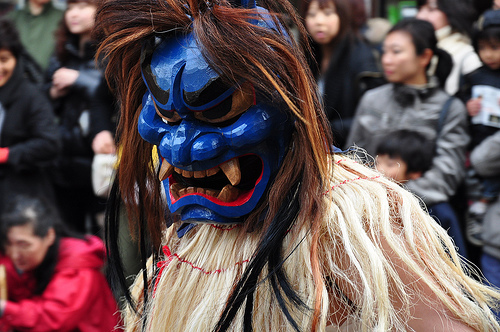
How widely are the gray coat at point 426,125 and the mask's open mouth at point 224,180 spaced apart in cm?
128

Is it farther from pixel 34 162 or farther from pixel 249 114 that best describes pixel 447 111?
pixel 34 162

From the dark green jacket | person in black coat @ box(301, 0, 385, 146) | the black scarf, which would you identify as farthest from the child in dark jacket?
the dark green jacket

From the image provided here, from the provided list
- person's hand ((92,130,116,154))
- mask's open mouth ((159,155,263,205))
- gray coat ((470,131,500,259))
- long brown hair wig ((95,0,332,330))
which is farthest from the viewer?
person's hand ((92,130,116,154))

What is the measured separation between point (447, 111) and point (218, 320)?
1.56 meters

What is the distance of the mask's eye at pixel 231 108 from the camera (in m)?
1.23

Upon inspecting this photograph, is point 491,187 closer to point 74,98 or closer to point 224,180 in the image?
point 224,180

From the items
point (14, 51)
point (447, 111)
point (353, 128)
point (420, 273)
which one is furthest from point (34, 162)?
point (420, 273)

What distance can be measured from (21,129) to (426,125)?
1871 millimetres

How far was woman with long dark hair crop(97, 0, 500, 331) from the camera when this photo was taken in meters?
1.21

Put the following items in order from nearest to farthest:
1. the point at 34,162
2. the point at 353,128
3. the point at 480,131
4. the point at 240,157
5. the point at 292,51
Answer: the point at 292,51 → the point at 240,157 → the point at 480,131 → the point at 353,128 → the point at 34,162

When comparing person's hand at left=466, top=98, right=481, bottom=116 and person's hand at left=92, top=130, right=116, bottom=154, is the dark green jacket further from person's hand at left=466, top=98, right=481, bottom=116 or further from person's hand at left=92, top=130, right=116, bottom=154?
person's hand at left=466, top=98, right=481, bottom=116

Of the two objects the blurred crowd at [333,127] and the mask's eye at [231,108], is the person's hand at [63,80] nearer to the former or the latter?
the blurred crowd at [333,127]

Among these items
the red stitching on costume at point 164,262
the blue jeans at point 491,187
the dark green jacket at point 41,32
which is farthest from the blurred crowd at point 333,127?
the red stitching on costume at point 164,262

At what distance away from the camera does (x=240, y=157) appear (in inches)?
51.5
